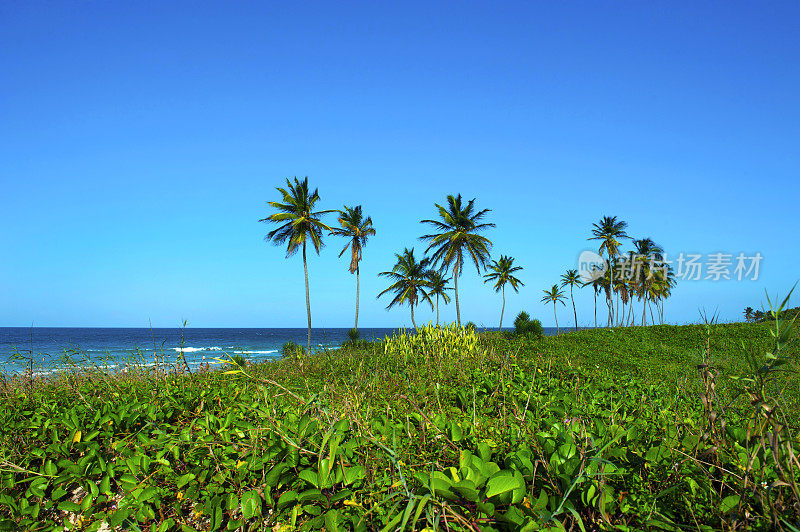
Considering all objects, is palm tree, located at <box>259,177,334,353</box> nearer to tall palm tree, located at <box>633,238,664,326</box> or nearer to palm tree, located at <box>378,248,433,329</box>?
palm tree, located at <box>378,248,433,329</box>

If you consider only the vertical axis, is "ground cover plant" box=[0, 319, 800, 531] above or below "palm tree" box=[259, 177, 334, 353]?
below

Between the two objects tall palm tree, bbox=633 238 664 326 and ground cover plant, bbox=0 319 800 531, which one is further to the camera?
tall palm tree, bbox=633 238 664 326

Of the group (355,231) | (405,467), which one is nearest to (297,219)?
(355,231)

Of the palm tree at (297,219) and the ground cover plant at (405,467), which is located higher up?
the palm tree at (297,219)

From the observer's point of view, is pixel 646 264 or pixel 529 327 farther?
pixel 646 264

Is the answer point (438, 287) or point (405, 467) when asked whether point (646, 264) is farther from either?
point (405, 467)

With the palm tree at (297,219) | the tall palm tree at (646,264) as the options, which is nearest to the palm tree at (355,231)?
the palm tree at (297,219)

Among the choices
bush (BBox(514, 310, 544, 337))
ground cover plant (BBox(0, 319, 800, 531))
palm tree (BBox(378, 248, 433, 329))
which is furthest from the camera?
palm tree (BBox(378, 248, 433, 329))

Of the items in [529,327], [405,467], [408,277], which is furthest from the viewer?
[408,277]

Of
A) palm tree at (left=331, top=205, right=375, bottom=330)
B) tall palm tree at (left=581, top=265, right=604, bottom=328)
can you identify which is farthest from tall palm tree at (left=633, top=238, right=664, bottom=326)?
palm tree at (left=331, top=205, right=375, bottom=330)

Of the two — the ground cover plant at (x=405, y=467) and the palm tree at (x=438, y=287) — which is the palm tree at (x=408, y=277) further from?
the ground cover plant at (x=405, y=467)

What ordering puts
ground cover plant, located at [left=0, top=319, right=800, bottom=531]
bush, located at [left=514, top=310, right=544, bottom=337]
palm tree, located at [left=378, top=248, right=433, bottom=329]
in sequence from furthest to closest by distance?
palm tree, located at [left=378, top=248, right=433, bottom=329] → bush, located at [left=514, top=310, right=544, bottom=337] → ground cover plant, located at [left=0, top=319, right=800, bottom=531]

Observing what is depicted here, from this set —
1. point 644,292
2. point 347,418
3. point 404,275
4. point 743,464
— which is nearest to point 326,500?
point 347,418

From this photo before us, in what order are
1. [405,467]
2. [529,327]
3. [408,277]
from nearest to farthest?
[405,467] < [529,327] < [408,277]
